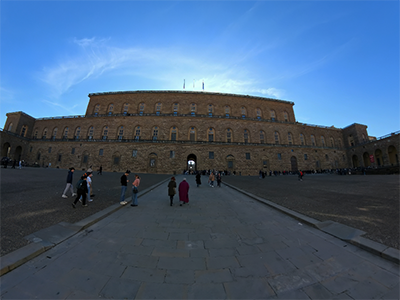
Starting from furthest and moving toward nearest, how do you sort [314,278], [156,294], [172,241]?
[172,241]
[314,278]
[156,294]

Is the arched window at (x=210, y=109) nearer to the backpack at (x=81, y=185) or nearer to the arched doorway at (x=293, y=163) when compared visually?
the arched doorway at (x=293, y=163)

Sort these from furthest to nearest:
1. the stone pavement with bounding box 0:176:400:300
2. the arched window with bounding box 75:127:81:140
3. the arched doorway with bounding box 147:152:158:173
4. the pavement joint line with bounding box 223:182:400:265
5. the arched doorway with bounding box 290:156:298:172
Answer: the arched window with bounding box 75:127:81:140 → the arched doorway with bounding box 290:156:298:172 → the arched doorway with bounding box 147:152:158:173 → the pavement joint line with bounding box 223:182:400:265 → the stone pavement with bounding box 0:176:400:300

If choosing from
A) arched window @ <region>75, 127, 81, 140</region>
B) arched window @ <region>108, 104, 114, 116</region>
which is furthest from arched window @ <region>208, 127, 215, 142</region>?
arched window @ <region>75, 127, 81, 140</region>

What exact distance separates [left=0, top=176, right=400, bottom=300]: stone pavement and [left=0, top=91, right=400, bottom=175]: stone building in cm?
2277

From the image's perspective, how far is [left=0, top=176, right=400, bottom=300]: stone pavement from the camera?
1.88 metres

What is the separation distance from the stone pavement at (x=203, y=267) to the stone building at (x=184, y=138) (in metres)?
22.8

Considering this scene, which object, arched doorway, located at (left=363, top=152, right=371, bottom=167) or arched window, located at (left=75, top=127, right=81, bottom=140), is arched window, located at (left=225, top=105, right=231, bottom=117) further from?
arched doorway, located at (left=363, top=152, right=371, bottom=167)

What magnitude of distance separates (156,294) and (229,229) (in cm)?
244

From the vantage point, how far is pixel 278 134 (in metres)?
30.5

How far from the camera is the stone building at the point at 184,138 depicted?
26.7 m

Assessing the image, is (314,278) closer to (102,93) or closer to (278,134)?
(278,134)

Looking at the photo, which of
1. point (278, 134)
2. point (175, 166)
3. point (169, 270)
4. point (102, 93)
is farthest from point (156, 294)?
point (102, 93)

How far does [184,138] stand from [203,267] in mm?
25494

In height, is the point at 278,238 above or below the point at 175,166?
below
